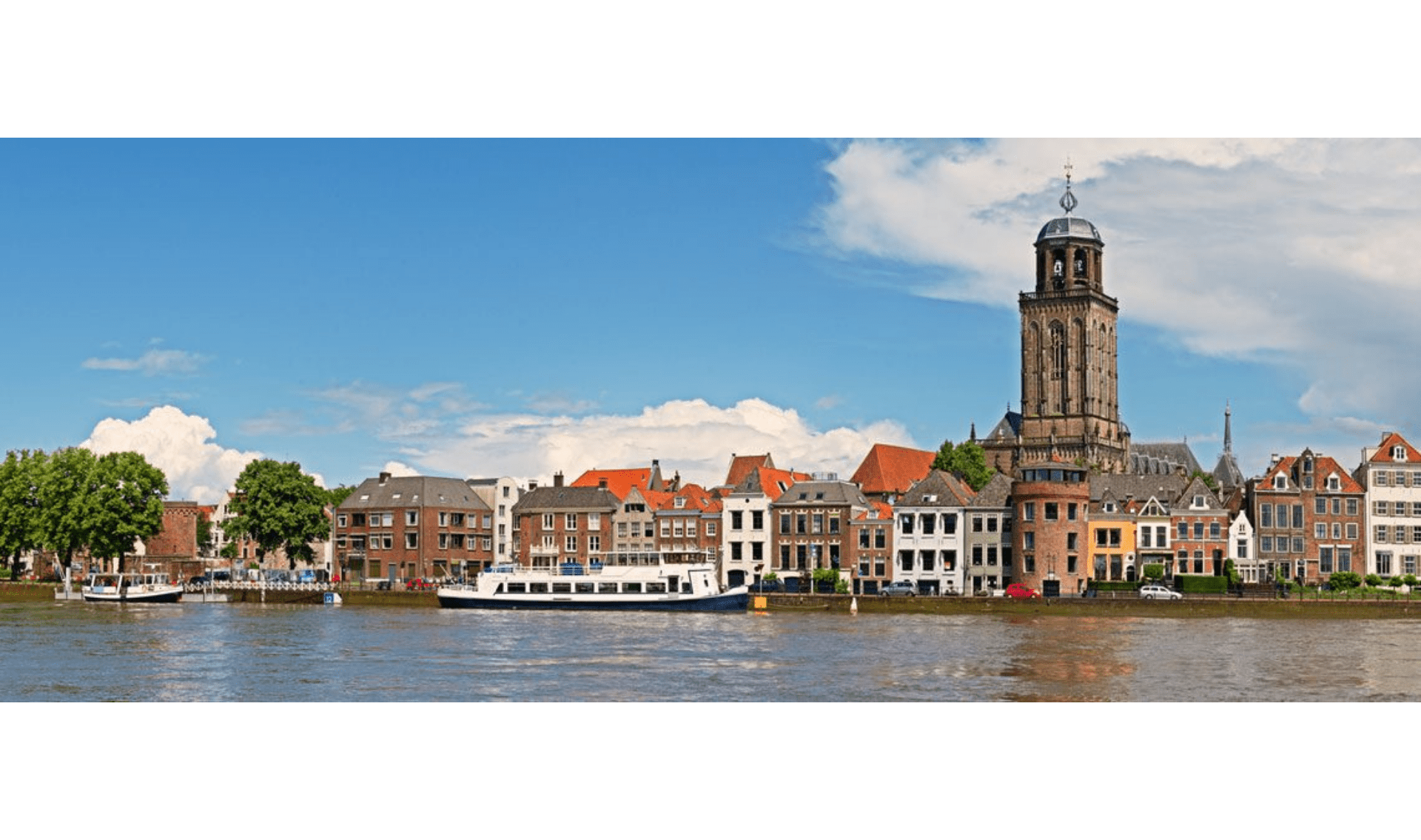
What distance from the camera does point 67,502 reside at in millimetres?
90125

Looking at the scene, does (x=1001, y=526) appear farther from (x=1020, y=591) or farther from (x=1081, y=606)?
(x=1081, y=606)

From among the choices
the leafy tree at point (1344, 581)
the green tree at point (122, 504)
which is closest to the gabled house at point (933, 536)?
the leafy tree at point (1344, 581)

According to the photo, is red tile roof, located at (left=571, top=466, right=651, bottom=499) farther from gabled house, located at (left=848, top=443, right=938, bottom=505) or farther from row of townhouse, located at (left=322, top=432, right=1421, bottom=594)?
gabled house, located at (left=848, top=443, right=938, bottom=505)

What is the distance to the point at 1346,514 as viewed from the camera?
78.2m

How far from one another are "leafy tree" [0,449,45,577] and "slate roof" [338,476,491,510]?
1732 centimetres

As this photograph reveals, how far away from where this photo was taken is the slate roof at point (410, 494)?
9669cm

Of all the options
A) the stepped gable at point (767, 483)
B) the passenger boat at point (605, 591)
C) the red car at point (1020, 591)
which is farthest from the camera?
the stepped gable at point (767, 483)

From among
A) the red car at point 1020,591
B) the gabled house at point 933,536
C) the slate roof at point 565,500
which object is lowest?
the red car at point 1020,591

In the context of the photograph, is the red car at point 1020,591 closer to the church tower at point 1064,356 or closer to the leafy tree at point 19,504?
the church tower at point 1064,356

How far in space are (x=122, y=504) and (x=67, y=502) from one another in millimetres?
3122

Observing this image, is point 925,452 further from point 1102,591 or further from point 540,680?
point 540,680

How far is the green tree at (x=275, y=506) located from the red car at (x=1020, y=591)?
133 feet

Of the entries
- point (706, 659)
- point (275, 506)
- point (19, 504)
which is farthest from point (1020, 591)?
point (19, 504)

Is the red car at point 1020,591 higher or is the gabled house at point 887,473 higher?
the gabled house at point 887,473
